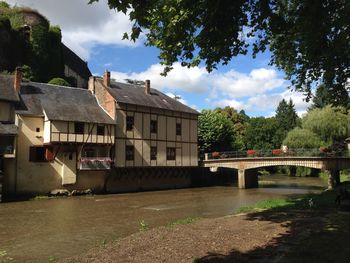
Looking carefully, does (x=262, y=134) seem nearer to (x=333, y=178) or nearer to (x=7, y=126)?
(x=333, y=178)

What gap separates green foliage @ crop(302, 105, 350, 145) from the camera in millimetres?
42503

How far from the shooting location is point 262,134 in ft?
212

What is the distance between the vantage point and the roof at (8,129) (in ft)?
88.1

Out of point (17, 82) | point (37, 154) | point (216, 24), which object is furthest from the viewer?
point (17, 82)

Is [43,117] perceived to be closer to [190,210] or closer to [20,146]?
[20,146]

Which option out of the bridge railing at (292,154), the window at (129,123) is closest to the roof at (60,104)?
the window at (129,123)

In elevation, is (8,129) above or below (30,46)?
below

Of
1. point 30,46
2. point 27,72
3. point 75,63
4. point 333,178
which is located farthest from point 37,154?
point 75,63

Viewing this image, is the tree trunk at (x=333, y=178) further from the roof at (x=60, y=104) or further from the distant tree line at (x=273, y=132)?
the roof at (x=60, y=104)

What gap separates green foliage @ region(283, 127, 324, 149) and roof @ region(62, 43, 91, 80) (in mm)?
28760

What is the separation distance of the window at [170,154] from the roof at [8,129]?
15226 millimetres

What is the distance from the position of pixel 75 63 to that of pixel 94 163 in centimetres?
2587

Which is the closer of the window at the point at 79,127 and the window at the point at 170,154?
the window at the point at 79,127

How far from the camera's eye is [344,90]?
16891 millimetres
